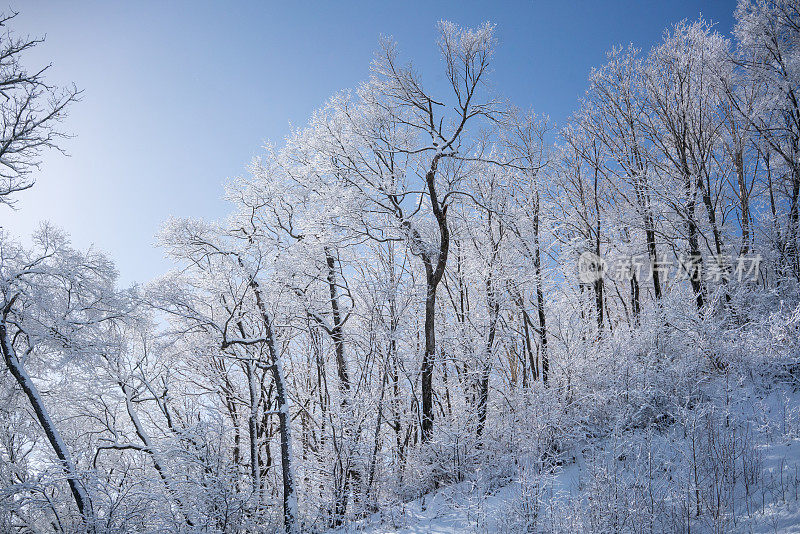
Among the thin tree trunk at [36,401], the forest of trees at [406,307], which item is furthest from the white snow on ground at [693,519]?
the thin tree trunk at [36,401]

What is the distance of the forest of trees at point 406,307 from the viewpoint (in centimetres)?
847

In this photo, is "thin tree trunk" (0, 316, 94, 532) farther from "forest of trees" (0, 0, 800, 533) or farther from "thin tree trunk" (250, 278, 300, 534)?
"thin tree trunk" (250, 278, 300, 534)

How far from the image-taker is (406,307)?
36.0ft

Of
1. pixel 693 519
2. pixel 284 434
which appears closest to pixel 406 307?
pixel 284 434

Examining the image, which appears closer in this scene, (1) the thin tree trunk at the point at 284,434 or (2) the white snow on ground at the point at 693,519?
(2) the white snow on ground at the point at 693,519

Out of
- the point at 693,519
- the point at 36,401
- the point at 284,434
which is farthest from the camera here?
the point at 284,434

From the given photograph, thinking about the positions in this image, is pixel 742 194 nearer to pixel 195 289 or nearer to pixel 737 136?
pixel 737 136

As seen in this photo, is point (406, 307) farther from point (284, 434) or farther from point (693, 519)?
point (693, 519)

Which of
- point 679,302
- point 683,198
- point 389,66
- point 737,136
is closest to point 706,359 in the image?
point 679,302

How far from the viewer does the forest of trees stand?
847 centimetres

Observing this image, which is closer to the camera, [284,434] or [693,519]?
[693,519]

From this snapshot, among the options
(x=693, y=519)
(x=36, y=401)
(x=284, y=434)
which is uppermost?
(x=36, y=401)

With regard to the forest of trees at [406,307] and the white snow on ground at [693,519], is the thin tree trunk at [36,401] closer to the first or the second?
the forest of trees at [406,307]

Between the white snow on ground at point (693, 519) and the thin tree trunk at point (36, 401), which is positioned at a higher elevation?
the thin tree trunk at point (36, 401)
